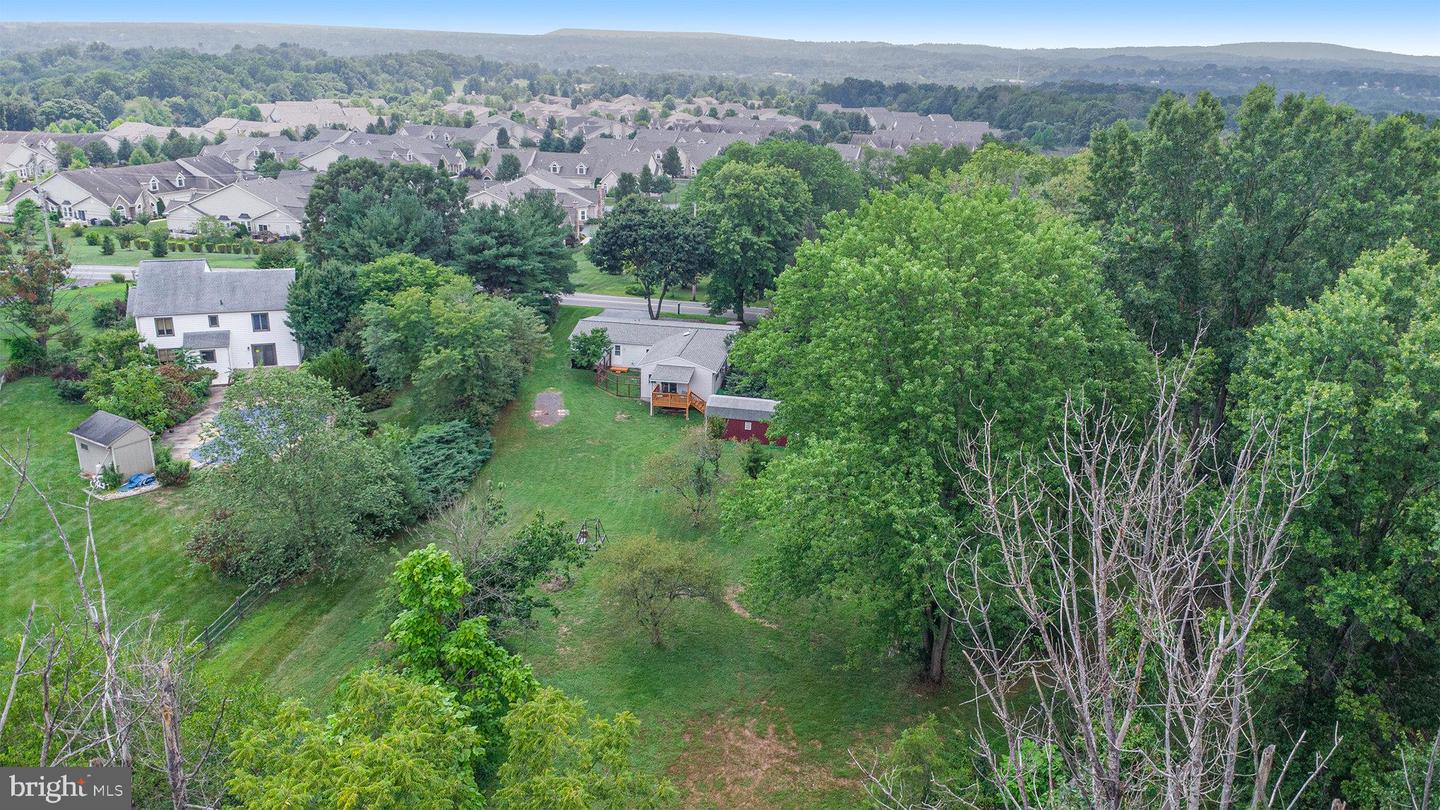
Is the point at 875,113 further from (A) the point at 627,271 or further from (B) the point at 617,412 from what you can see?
(B) the point at 617,412

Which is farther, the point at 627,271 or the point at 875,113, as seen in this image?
the point at 875,113

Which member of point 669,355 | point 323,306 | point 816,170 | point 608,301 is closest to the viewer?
point 669,355

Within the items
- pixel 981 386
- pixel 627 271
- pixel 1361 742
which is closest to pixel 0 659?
pixel 981 386

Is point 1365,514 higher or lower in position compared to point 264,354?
higher

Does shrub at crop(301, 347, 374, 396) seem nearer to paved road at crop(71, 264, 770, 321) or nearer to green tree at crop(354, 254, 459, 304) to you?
green tree at crop(354, 254, 459, 304)

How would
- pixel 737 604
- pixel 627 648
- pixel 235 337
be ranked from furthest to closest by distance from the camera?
pixel 235 337 < pixel 737 604 < pixel 627 648

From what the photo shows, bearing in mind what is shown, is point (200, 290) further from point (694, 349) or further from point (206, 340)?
point (694, 349)

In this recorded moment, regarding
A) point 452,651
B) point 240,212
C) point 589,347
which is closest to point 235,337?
point 589,347
